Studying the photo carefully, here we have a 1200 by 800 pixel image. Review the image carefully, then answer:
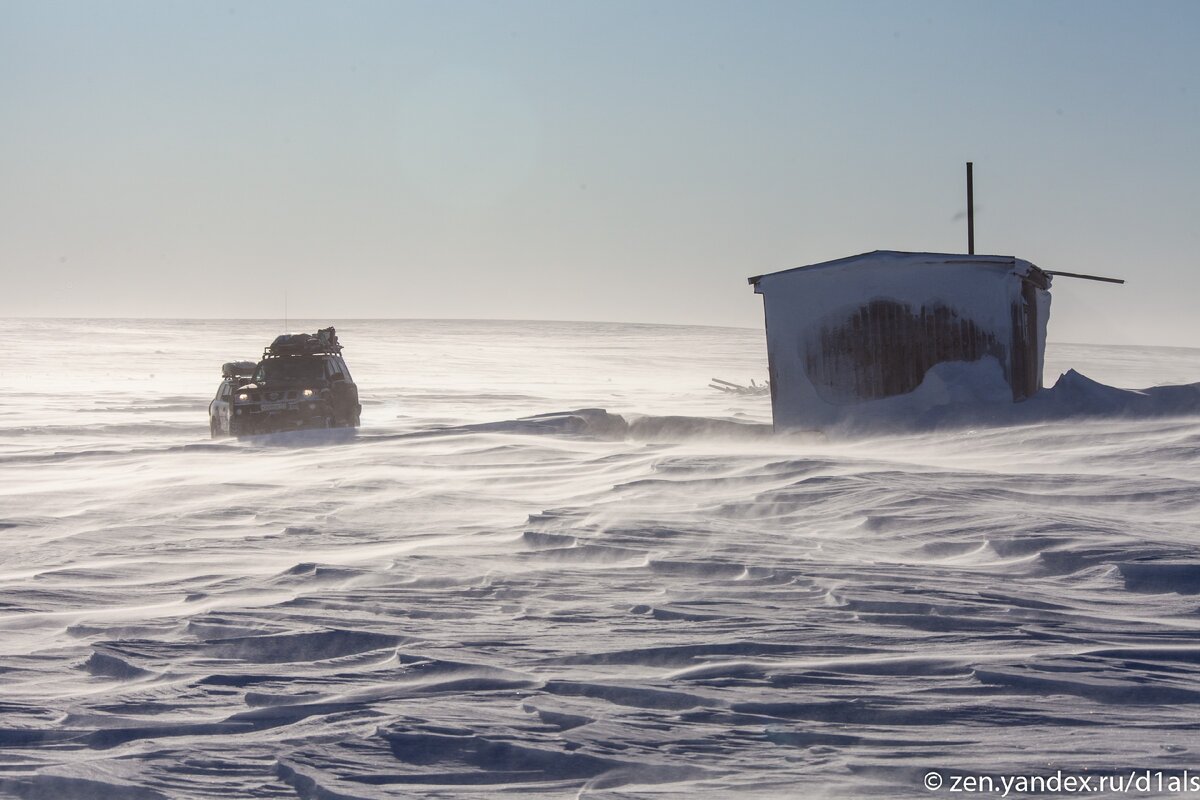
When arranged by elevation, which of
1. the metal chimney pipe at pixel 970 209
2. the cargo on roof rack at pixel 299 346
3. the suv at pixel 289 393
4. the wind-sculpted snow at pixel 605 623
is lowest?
the wind-sculpted snow at pixel 605 623

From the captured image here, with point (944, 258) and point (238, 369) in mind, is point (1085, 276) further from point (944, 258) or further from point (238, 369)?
point (238, 369)

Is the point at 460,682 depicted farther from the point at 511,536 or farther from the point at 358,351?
the point at 358,351

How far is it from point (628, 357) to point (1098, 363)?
29.1 m

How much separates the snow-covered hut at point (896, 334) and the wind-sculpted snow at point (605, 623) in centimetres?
419

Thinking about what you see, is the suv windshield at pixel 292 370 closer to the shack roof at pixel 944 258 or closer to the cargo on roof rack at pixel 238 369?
the cargo on roof rack at pixel 238 369

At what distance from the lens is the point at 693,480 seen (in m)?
11.0

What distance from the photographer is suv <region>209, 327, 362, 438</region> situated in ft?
62.5

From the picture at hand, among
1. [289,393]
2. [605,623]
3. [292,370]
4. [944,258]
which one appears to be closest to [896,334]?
[944,258]

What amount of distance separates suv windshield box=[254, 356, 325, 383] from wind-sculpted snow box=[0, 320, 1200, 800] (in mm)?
6598

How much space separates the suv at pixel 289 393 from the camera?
Answer: 19.0m

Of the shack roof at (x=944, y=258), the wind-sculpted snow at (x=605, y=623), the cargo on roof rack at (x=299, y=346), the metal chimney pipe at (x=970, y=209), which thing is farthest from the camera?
the metal chimney pipe at (x=970, y=209)

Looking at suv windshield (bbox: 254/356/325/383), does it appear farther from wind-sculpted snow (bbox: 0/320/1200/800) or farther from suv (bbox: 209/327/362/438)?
wind-sculpted snow (bbox: 0/320/1200/800)

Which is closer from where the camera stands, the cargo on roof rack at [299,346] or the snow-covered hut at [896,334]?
the snow-covered hut at [896,334]

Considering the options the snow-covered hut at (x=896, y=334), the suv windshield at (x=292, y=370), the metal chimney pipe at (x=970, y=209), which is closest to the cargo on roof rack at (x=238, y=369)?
the suv windshield at (x=292, y=370)
